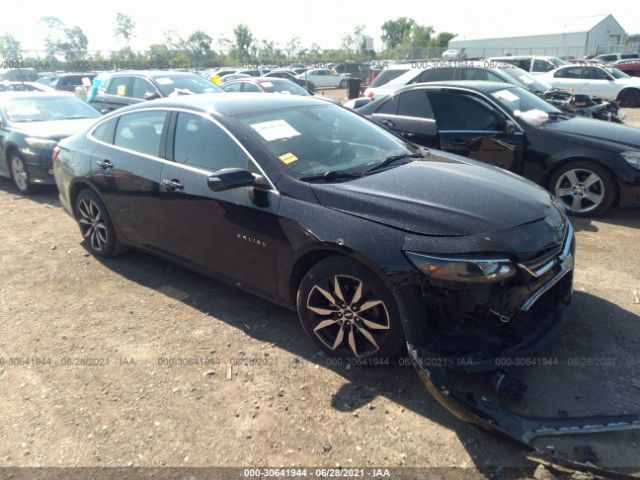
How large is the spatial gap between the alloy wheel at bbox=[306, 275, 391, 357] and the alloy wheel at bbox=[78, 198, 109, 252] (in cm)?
263

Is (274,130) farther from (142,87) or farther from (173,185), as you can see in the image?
(142,87)

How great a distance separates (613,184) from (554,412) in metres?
3.64

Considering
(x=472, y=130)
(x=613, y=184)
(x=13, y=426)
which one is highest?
(x=472, y=130)

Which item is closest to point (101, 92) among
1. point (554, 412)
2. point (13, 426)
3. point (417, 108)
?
point (417, 108)

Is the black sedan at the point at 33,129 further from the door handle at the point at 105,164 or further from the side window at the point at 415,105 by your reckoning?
the side window at the point at 415,105

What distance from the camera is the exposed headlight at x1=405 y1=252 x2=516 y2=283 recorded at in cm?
247

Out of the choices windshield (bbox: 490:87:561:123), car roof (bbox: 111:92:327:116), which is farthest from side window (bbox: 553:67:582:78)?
car roof (bbox: 111:92:327:116)

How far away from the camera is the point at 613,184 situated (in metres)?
5.22

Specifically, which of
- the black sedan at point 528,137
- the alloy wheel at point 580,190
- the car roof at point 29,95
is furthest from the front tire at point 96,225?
the alloy wheel at point 580,190

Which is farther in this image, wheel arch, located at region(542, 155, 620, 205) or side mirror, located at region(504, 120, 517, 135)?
side mirror, located at region(504, 120, 517, 135)

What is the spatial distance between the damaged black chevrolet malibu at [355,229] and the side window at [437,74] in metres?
6.72

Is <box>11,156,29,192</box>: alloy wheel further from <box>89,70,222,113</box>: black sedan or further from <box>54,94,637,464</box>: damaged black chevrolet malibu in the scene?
<box>54,94,637,464</box>: damaged black chevrolet malibu

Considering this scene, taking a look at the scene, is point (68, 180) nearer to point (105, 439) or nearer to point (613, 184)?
point (105, 439)

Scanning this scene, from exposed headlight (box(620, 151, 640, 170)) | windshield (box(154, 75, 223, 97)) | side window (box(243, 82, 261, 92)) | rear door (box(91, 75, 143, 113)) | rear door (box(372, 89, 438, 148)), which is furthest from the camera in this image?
side window (box(243, 82, 261, 92))
